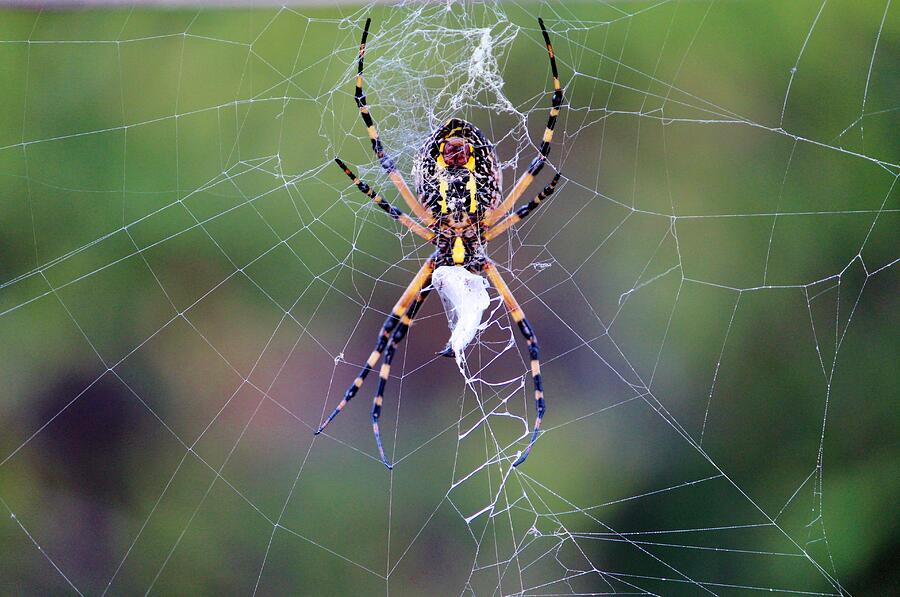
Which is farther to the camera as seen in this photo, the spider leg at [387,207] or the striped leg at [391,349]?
the striped leg at [391,349]

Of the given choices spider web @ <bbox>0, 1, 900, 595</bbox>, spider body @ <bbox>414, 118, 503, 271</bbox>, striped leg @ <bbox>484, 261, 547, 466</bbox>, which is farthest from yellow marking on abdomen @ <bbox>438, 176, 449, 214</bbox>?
spider web @ <bbox>0, 1, 900, 595</bbox>

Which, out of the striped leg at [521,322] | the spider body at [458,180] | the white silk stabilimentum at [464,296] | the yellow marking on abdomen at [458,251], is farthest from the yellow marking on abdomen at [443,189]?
the striped leg at [521,322]

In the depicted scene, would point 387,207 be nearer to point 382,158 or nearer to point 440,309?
point 382,158

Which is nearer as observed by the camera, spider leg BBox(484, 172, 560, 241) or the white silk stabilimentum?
spider leg BBox(484, 172, 560, 241)

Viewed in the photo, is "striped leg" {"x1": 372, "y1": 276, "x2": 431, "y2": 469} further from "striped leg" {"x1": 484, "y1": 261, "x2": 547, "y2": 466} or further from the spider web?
the spider web

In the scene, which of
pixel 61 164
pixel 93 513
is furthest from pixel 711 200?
pixel 93 513

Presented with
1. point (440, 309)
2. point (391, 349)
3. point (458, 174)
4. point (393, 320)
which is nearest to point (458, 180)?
point (458, 174)

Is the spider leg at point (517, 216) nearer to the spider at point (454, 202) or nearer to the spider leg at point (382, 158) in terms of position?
the spider at point (454, 202)
